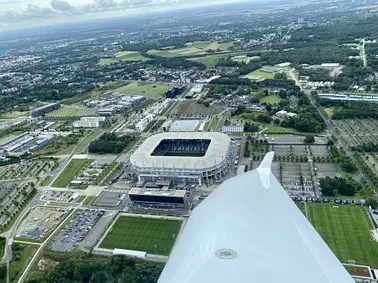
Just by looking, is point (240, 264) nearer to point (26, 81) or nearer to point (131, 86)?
point (131, 86)

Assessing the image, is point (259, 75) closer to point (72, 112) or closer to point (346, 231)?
point (72, 112)

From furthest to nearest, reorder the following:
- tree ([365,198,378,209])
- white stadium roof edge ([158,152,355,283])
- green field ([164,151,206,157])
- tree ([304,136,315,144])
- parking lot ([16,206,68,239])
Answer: green field ([164,151,206,157]), tree ([304,136,315,144]), parking lot ([16,206,68,239]), tree ([365,198,378,209]), white stadium roof edge ([158,152,355,283])

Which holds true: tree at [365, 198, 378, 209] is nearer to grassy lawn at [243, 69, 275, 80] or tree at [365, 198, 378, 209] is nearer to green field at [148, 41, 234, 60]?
grassy lawn at [243, 69, 275, 80]

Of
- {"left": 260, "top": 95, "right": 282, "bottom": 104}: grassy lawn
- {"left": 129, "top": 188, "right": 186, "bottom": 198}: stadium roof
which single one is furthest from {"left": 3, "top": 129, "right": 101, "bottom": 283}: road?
{"left": 260, "top": 95, "right": 282, "bottom": 104}: grassy lawn

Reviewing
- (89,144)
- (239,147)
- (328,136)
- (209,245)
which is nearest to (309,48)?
(328,136)

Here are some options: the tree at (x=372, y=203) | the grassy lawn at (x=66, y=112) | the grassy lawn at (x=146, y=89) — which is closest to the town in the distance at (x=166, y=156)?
the tree at (x=372, y=203)

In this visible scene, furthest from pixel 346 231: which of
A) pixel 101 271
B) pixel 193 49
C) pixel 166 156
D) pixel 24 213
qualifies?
pixel 193 49

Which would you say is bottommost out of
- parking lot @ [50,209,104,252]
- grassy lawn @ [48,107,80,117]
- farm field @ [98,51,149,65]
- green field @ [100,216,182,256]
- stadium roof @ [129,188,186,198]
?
grassy lawn @ [48,107,80,117]
